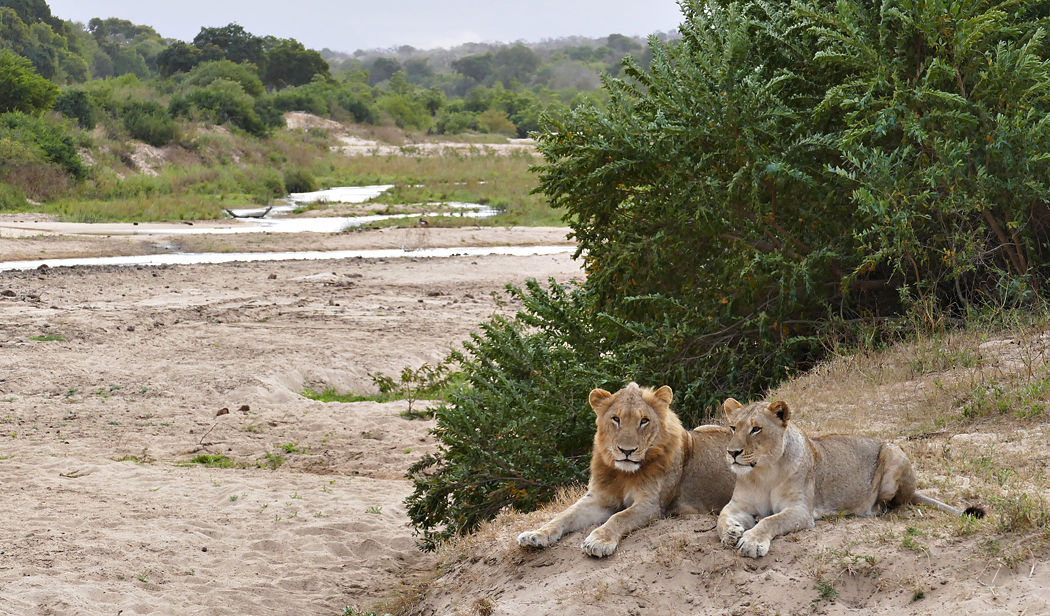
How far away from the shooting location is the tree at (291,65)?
8094 centimetres

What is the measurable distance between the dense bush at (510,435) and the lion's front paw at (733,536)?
292cm

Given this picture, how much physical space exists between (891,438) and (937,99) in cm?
388

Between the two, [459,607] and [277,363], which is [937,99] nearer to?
[459,607]

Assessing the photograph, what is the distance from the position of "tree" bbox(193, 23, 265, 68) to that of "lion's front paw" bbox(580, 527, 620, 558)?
78.1 meters

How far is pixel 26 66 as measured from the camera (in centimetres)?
4294

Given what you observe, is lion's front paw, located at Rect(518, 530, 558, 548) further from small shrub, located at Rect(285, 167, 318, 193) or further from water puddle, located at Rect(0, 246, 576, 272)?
small shrub, located at Rect(285, 167, 318, 193)

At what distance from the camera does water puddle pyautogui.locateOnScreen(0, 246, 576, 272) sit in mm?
23902

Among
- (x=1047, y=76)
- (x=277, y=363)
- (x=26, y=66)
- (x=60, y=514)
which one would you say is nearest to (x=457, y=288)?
(x=277, y=363)

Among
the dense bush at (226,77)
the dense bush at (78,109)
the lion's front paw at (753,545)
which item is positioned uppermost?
the dense bush at (226,77)

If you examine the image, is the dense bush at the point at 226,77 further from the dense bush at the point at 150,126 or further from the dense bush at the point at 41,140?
the dense bush at the point at 41,140

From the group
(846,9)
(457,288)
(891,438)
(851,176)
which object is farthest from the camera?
(457,288)

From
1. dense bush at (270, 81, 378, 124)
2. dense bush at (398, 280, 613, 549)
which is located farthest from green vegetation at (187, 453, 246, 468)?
dense bush at (270, 81, 378, 124)

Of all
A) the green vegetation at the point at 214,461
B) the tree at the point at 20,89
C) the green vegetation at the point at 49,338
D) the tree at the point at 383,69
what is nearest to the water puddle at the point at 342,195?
the tree at the point at 20,89

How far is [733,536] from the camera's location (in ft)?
15.4
